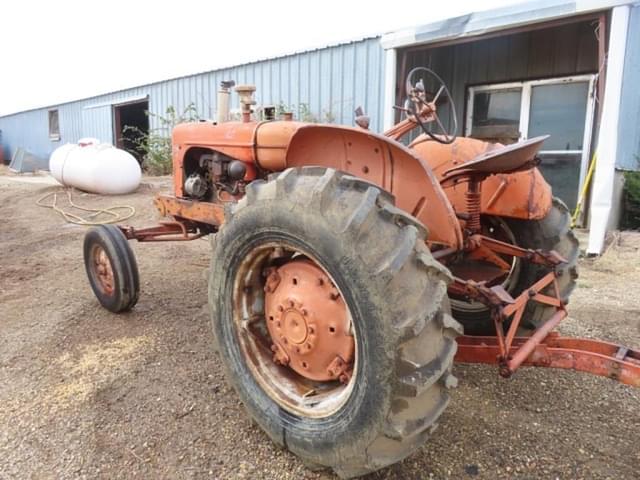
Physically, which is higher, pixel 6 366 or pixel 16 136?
pixel 16 136

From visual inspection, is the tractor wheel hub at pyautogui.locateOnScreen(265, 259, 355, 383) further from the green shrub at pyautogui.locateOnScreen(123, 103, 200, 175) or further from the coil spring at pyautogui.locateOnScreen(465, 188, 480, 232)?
the green shrub at pyautogui.locateOnScreen(123, 103, 200, 175)

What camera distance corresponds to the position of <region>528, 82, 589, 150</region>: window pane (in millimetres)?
6543

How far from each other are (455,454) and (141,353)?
182 cm

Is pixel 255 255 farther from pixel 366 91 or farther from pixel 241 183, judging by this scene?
pixel 366 91

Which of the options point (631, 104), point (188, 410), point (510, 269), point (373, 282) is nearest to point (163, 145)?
point (631, 104)

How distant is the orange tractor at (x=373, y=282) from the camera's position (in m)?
1.48

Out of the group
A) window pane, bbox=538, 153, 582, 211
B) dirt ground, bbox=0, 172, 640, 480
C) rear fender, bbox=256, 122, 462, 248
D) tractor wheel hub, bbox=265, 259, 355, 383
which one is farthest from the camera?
window pane, bbox=538, 153, 582, 211

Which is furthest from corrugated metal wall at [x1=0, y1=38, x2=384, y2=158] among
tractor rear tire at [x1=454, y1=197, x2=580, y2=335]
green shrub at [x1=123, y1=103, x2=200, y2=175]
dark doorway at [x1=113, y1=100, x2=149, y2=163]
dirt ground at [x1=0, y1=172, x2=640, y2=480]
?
tractor rear tire at [x1=454, y1=197, x2=580, y2=335]

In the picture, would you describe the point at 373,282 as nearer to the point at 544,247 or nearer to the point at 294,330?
the point at 294,330

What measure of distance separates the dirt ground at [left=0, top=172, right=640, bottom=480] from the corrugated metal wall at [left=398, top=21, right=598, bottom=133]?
4.14 meters

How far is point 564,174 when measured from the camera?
22.2ft

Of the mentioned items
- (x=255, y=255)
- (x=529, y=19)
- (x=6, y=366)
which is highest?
(x=529, y=19)

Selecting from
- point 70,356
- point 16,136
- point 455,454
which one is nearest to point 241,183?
point 70,356

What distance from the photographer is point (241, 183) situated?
118 inches
